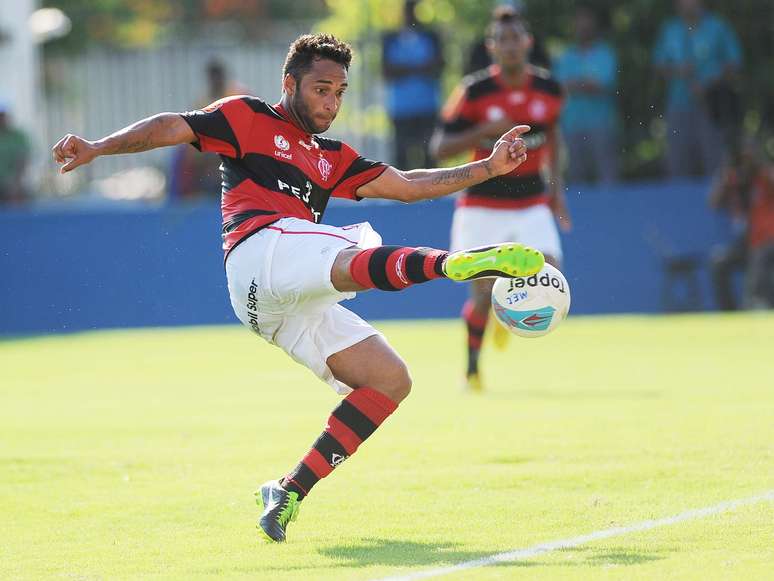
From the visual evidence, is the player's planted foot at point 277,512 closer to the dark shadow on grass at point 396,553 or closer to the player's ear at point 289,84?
the dark shadow on grass at point 396,553

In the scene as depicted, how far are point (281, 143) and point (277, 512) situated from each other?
1.63 m

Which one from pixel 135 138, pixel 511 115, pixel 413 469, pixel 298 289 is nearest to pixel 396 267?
pixel 298 289

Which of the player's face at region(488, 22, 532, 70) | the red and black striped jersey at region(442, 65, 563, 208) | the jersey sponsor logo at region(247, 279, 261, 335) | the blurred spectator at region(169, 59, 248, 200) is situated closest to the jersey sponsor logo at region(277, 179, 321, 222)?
the jersey sponsor logo at region(247, 279, 261, 335)

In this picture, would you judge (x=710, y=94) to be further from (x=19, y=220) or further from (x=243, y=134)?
Answer: (x=243, y=134)

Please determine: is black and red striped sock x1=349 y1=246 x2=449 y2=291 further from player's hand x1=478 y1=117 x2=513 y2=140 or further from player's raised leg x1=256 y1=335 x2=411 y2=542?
player's hand x1=478 y1=117 x2=513 y2=140

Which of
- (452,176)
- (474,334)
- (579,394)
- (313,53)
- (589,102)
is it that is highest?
(313,53)

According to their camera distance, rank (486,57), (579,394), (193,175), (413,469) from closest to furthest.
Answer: (413,469) → (579,394) → (486,57) → (193,175)

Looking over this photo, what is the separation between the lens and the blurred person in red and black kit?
18375 millimetres

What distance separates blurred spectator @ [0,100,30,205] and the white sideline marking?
49.2ft

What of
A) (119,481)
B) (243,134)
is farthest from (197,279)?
(243,134)

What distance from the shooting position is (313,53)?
6914 millimetres

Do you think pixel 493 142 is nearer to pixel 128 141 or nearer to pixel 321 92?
pixel 321 92

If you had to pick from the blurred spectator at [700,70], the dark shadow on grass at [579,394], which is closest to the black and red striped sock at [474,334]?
the dark shadow on grass at [579,394]

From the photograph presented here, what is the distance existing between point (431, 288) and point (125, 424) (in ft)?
29.8
